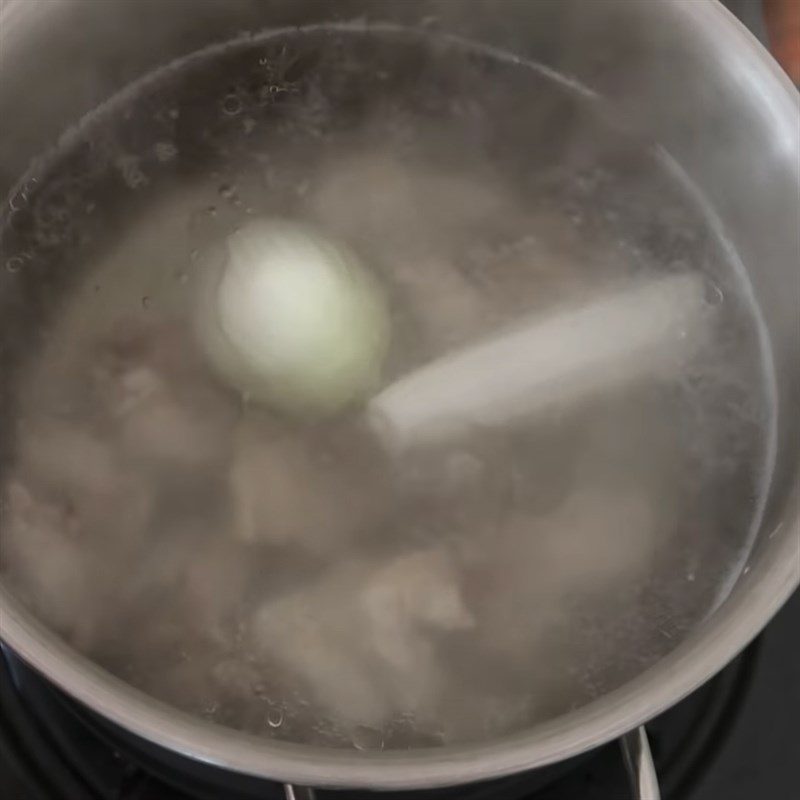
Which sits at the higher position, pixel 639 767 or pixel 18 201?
pixel 18 201

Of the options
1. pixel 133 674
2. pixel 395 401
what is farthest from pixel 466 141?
pixel 133 674

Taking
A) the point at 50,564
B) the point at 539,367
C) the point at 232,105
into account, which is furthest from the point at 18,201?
the point at 539,367

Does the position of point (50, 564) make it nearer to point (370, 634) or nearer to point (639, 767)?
point (370, 634)

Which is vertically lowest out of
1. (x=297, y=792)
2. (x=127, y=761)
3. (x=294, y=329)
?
(x=127, y=761)

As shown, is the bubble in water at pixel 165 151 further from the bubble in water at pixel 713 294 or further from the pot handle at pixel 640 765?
the pot handle at pixel 640 765

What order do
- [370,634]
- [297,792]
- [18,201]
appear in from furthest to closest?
[18,201] < [370,634] < [297,792]

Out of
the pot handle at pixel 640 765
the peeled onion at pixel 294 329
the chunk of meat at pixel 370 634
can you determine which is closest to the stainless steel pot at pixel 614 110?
the pot handle at pixel 640 765
